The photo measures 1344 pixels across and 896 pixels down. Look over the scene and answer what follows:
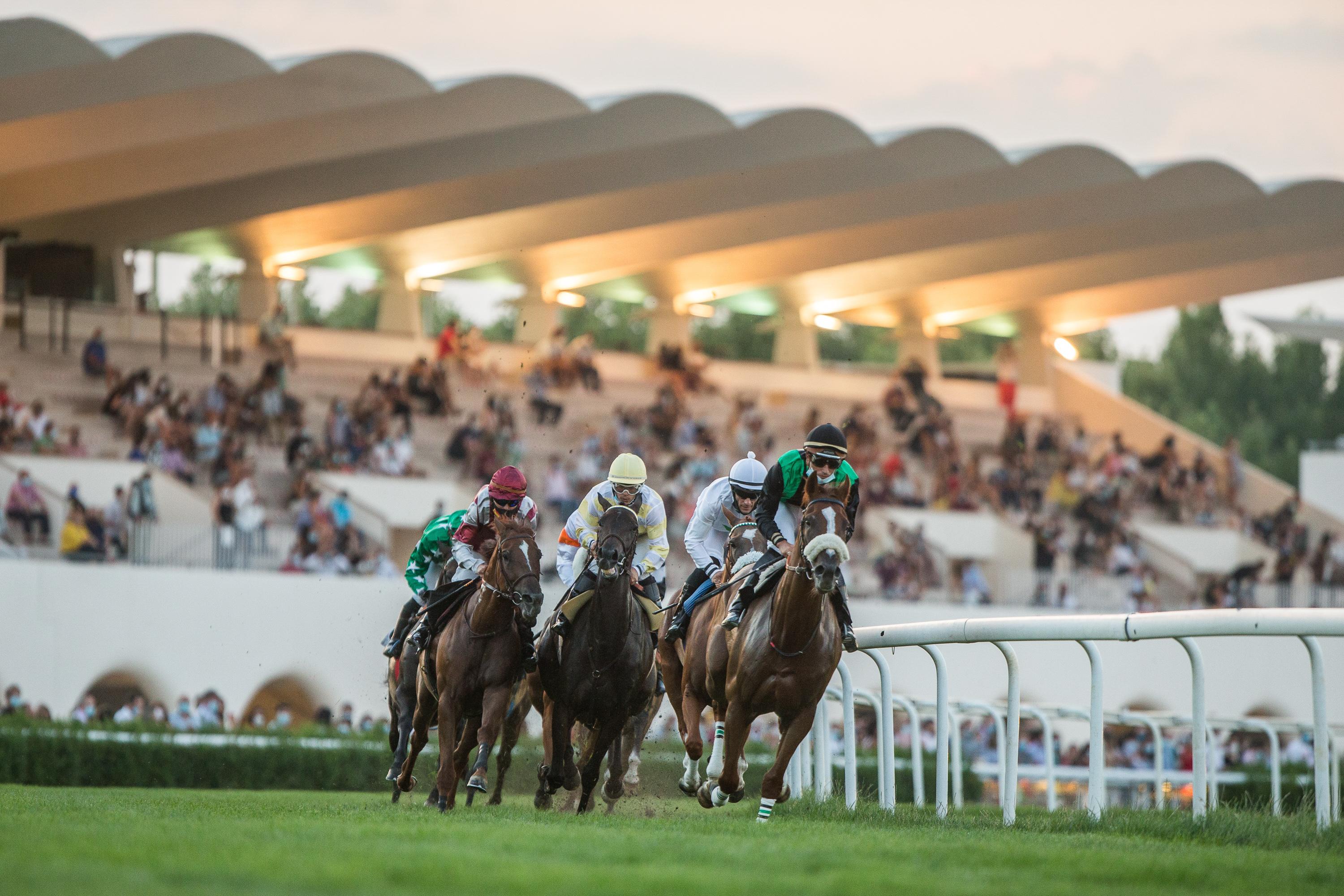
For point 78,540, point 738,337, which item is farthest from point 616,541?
point 738,337

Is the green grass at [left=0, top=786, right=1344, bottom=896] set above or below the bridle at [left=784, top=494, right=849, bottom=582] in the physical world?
below

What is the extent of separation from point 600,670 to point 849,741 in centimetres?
148

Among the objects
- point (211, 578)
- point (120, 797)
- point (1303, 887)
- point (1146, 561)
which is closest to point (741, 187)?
point (1146, 561)

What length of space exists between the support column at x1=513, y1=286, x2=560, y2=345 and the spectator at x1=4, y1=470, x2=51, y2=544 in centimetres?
1362

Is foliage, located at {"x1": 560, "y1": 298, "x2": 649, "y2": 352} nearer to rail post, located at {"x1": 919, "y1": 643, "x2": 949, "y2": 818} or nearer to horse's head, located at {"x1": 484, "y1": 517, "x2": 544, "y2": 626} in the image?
horse's head, located at {"x1": 484, "y1": 517, "x2": 544, "y2": 626}

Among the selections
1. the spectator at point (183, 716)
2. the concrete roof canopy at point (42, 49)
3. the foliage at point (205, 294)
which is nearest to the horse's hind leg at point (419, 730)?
the spectator at point (183, 716)

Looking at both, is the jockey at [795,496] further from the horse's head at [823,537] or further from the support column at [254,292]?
the support column at [254,292]

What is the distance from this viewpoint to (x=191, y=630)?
20562 mm

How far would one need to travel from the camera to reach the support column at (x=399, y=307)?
31.6 metres

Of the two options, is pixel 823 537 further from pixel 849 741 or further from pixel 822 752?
pixel 822 752

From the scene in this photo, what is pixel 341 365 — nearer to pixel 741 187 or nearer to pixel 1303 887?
pixel 741 187

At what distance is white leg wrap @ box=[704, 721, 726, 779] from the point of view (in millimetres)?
9555

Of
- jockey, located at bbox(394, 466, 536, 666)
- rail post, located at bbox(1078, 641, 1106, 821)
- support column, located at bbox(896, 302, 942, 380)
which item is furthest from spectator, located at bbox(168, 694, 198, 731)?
support column, located at bbox(896, 302, 942, 380)

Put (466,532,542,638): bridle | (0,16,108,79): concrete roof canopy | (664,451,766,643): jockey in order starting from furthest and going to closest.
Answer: (0,16,108,79): concrete roof canopy, (664,451,766,643): jockey, (466,532,542,638): bridle
